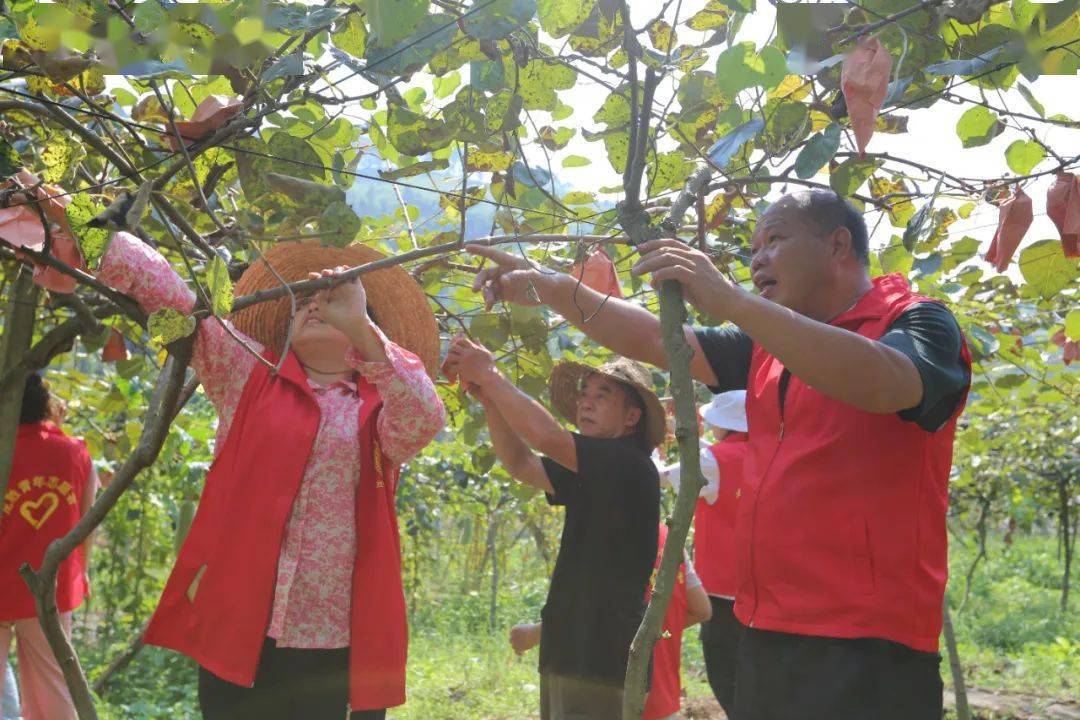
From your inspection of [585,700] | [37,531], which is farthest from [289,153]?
[37,531]

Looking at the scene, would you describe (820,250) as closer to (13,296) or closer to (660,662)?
(660,662)

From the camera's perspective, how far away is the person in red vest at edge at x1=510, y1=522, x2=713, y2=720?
3031mm

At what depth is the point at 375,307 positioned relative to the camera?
2414 mm

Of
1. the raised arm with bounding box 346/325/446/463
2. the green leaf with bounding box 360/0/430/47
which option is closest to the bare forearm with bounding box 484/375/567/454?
the raised arm with bounding box 346/325/446/463

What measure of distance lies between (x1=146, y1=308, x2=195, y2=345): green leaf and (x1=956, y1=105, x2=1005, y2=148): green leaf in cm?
118

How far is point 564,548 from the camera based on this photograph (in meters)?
2.91

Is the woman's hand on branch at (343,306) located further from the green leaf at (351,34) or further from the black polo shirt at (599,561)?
the black polo shirt at (599,561)

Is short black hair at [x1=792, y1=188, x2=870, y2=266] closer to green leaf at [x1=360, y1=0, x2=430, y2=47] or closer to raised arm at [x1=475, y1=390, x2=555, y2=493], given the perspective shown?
green leaf at [x1=360, y1=0, x2=430, y2=47]

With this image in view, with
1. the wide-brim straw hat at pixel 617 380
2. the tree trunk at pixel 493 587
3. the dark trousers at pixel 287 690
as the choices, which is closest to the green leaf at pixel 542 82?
the dark trousers at pixel 287 690

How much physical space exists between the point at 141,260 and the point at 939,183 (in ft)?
4.05

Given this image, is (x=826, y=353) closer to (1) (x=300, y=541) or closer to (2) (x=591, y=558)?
(1) (x=300, y=541)

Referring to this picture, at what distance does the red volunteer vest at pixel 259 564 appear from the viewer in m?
2.05

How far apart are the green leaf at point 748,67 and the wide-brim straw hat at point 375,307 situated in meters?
1.12

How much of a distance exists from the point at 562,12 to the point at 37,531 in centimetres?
294
